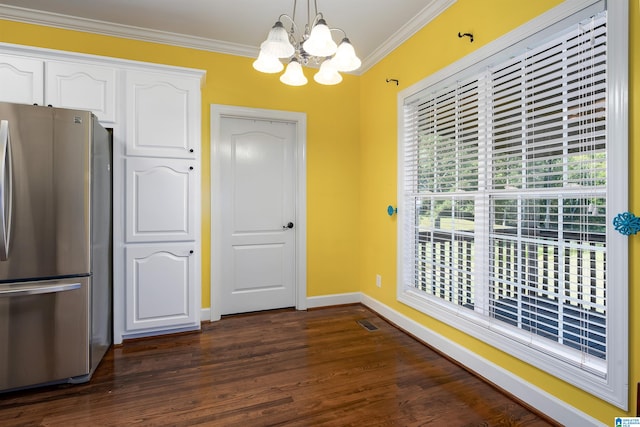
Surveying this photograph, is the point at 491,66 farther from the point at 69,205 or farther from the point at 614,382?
the point at 69,205

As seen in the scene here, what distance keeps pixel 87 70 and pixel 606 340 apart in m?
→ 3.74

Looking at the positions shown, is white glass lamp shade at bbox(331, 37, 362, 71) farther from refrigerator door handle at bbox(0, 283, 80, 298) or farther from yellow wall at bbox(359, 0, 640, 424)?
refrigerator door handle at bbox(0, 283, 80, 298)

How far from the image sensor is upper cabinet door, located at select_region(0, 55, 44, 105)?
92.9 inches

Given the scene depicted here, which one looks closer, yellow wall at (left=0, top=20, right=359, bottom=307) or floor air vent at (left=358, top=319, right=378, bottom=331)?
floor air vent at (left=358, top=319, right=378, bottom=331)

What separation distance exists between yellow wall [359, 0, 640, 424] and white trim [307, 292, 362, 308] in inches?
7.1

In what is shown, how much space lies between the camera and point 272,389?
209 centimetres

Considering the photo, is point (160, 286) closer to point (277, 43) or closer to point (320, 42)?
point (277, 43)

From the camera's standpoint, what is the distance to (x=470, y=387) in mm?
2127

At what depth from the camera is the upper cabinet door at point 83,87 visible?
2.48 meters

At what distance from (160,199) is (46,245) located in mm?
896

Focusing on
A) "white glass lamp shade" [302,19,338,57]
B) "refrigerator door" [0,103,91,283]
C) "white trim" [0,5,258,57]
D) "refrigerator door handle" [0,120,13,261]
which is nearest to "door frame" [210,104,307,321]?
"white trim" [0,5,258,57]

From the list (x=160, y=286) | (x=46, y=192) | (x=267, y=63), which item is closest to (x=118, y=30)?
(x=46, y=192)

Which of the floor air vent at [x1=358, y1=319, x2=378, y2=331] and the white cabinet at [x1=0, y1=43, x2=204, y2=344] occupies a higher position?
the white cabinet at [x1=0, y1=43, x2=204, y2=344]

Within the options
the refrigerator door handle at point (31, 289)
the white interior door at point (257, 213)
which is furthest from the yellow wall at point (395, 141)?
the refrigerator door handle at point (31, 289)
